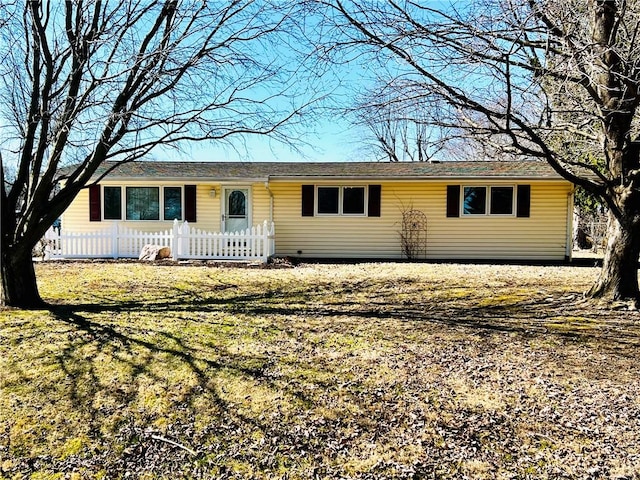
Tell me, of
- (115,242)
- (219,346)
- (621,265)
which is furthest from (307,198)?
(219,346)

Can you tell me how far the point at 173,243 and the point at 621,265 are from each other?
10.2m

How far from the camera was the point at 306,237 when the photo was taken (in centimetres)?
1338

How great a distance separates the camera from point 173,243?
39.1 feet

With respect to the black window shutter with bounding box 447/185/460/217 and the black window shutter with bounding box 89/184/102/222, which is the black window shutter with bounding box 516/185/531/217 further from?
the black window shutter with bounding box 89/184/102/222

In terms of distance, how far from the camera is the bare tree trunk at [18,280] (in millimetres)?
5602

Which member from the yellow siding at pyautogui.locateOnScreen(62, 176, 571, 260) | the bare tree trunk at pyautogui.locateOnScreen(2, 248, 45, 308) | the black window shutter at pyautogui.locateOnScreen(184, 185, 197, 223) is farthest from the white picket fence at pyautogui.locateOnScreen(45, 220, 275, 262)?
the bare tree trunk at pyautogui.locateOnScreen(2, 248, 45, 308)

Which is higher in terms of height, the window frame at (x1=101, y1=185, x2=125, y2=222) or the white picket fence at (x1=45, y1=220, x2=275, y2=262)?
the window frame at (x1=101, y1=185, x2=125, y2=222)

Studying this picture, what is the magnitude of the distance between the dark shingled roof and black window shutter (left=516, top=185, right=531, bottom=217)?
18.6 inches

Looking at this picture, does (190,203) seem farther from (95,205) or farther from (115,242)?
(95,205)

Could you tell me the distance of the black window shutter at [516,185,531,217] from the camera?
Answer: 12.7m

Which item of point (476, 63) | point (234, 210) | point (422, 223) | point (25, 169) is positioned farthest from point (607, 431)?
point (234, 210)

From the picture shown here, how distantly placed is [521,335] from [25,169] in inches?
262

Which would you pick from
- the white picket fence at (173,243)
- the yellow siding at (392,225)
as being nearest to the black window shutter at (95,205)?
the yellow siding at (392,225)

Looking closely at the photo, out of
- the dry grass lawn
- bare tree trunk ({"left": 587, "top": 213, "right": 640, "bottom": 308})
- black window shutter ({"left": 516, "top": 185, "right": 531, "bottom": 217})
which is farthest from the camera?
black window shutter ({"left": 516, "top": 185, "right": 531, "bottom": 217})
